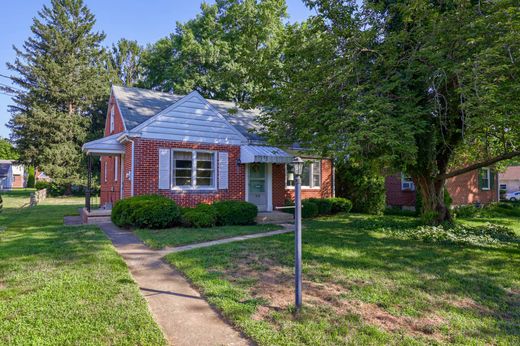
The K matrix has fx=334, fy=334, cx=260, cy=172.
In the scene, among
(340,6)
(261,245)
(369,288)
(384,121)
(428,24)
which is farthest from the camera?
(340,6)

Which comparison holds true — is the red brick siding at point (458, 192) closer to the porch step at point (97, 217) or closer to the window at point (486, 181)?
the window at point (486, 181)

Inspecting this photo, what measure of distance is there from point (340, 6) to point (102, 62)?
129 ft

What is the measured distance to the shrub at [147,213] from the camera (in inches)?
406

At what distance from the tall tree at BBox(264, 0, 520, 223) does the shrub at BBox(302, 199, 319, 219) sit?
4.75 m

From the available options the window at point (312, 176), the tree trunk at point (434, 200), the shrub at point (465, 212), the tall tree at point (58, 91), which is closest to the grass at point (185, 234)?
the tree trunk at point (434, 200)

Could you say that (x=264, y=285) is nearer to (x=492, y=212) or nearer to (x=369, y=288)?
(x=369, y=288)

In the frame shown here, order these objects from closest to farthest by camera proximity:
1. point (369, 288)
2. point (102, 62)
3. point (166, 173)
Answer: point (369, 288), point (166, 173), point (102, 62)

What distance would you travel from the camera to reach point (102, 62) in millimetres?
41375

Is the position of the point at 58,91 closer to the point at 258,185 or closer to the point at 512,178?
the point at 258,185

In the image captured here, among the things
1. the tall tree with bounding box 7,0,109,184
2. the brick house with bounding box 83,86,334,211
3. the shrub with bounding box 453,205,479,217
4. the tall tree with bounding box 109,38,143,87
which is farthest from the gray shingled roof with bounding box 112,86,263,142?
the tall tree with bounding box 109,38,143,87

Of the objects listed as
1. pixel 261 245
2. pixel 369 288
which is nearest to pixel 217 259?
pixel 261 245

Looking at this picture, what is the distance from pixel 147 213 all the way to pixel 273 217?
5.25m

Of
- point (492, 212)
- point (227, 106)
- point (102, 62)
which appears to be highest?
point (102, 62)

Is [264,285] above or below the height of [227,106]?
below
